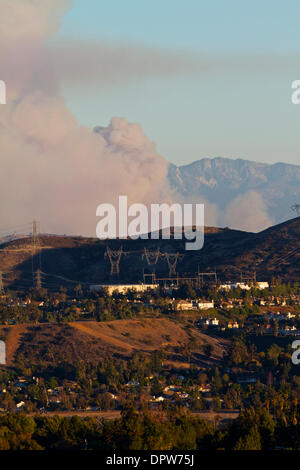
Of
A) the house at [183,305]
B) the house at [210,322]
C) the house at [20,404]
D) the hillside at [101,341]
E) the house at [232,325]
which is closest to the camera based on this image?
the house at [20,404]

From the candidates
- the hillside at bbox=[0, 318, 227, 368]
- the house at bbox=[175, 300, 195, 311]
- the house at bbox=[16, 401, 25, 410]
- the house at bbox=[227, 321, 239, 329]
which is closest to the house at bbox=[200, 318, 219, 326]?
the house at bbox=[227, 321, 239, 329]

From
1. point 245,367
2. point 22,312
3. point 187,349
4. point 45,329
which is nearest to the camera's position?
point 245,367

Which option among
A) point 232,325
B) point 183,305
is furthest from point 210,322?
point 183,305

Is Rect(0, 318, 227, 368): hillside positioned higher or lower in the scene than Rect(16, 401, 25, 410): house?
higher

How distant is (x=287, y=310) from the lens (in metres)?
190

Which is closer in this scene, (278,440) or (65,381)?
(278,440)

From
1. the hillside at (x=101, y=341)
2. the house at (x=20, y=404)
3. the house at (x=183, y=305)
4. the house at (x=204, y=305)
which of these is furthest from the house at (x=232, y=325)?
the house at (x=20, y=404)

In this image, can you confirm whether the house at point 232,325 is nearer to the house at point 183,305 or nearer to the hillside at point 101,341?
the hillside at point 101,341

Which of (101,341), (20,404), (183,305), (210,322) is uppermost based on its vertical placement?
(183,305)

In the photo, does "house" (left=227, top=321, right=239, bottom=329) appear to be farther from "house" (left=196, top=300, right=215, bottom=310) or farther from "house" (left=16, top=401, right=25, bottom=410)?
"house" (left=16, top=401, right=25, bottom=410)

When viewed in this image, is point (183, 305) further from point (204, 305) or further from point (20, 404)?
point (20, 404)
